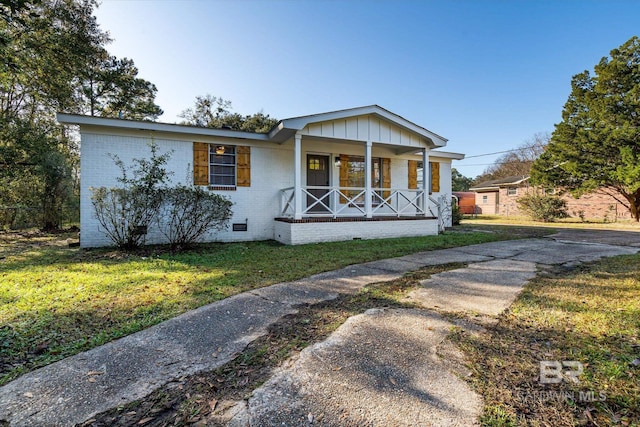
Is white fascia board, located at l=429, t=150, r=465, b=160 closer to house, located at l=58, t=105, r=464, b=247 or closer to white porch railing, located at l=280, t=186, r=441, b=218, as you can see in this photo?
house, located at l=58, t=105, r=464, b=247

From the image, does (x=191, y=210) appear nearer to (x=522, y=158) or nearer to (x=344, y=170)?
(x=344, y=170)

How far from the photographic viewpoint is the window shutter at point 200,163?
8.48 m

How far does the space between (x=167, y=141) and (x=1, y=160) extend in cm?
665

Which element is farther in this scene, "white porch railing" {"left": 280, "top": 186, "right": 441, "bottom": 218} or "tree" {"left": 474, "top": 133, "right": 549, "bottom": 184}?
"tree" {"left": 474, "top": 133, "right": 549, "bottom": 184}

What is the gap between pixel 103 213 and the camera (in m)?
7.06

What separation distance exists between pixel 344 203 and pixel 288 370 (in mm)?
8948

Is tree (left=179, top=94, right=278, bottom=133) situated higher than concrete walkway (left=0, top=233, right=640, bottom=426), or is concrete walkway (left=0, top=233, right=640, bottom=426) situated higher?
tree (left=179, top=94, right=278, bottom=133)

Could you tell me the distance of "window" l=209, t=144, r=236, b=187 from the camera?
877 cm

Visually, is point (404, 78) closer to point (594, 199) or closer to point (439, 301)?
point (439, 301)

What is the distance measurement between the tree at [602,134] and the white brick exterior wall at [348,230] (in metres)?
12.1

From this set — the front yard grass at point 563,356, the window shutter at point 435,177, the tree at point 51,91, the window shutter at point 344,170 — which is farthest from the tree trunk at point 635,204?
the tree at point 51,91

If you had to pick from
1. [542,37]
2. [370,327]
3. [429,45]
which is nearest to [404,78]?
[429,45]

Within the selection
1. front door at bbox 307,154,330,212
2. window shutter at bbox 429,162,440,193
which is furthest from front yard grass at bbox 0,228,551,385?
window shutter at bbox 429,162,440,193

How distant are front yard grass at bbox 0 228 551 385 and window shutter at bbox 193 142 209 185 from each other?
1995 mm
